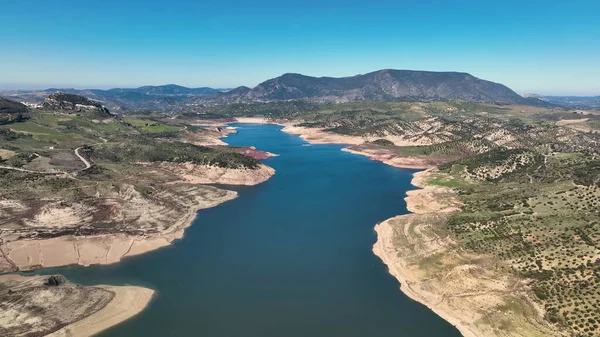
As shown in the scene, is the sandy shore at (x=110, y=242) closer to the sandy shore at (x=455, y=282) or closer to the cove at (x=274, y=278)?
the cove at (x=274, y=278)

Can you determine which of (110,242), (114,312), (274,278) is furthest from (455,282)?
(110,242)

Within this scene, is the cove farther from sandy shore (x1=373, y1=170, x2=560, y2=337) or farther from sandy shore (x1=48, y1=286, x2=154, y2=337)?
sandy shore (x1=373, y1=170, x2=560, y2=337)

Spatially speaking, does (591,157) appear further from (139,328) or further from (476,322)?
(139,328)

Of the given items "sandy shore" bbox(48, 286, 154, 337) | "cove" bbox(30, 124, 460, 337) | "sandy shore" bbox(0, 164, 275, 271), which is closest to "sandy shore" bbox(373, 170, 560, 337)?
"cove" bbox(30, 124, 460, 337)

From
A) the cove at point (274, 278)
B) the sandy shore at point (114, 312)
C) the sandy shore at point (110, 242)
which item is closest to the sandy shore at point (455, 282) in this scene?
the cove at point (274, 278)

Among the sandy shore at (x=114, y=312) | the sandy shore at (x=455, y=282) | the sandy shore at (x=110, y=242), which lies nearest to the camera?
the sandy shore at (x=114, y=312)

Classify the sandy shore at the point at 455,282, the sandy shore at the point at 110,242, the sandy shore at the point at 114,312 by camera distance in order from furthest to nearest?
the sandy shore at the point at 110,242, the sandy shore at the point at 455,282, the sandy shore at the point at 114,312
